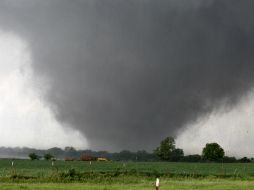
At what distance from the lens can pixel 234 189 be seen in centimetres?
4516

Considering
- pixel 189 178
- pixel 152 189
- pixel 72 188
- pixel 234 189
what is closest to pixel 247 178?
pixel 189 178

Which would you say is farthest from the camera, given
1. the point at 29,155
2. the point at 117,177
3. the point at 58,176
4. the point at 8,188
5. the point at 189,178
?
the point at 29,155

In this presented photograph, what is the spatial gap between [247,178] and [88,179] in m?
22.0

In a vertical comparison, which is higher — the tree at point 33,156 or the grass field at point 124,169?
the tree at point 33,156

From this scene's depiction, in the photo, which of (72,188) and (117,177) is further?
(117,177)

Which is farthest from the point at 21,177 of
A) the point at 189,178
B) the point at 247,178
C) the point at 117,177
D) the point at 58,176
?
the point at 247,178

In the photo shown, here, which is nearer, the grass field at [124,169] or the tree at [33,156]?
the grass field at [124,169]

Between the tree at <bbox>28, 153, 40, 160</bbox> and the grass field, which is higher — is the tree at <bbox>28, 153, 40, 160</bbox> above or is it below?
above

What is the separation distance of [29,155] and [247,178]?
12087cm

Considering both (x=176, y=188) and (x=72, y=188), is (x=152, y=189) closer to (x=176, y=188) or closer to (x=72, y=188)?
(x=176, y=188)

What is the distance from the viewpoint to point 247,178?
65.4 metres

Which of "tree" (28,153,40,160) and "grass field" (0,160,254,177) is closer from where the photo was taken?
"grass field" (0,160,254,177)

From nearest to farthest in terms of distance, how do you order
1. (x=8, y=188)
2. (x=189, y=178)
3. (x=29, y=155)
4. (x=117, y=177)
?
1. (x=8, y=188)
2. (x=117, y=177)
3. (x=189, y=178)
4. (x=29, y=155)

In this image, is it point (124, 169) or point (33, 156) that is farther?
point (33, 156)
